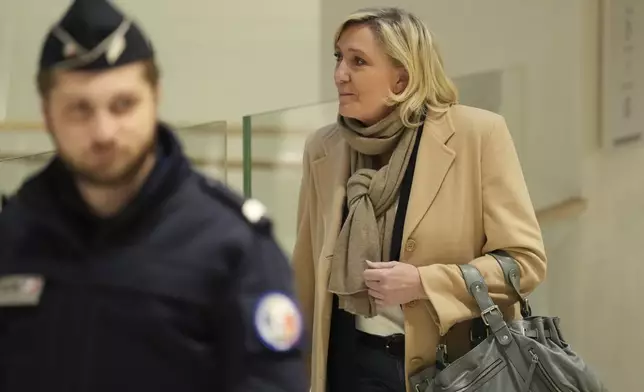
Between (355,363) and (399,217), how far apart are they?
0.91ft

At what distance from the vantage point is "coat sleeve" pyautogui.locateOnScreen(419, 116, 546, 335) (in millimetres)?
1565

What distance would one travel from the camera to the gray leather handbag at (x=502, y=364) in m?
1.57

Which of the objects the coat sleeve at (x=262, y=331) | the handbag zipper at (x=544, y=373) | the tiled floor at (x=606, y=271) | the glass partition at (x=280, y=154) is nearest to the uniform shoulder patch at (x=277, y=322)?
the coat sleeve at (x=262, y=331)

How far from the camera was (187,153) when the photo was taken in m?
0.86

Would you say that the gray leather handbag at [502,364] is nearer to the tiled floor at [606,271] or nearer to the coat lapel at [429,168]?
the coat lapel at [429,168]

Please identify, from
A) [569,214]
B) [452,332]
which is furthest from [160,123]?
[569,214]

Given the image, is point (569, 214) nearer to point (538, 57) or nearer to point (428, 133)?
point (538, 57)

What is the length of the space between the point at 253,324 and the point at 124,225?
14 centimetres

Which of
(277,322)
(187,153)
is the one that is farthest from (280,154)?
(277,322)

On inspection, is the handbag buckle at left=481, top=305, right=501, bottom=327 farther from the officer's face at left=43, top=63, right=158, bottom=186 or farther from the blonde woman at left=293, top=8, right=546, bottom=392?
the officer's face at left=43, top=63, right=158, bottom=186

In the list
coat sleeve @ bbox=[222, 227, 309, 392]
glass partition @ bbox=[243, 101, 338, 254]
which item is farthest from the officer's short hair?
glass partition @ bbox=[243, 101, 338, 254]

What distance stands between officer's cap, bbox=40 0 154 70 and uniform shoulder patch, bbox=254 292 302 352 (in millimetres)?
236

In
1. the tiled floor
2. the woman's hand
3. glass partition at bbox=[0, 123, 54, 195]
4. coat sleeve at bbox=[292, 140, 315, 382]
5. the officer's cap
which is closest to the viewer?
the officer's cap

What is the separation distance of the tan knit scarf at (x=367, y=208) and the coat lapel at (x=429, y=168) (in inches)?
1.1
